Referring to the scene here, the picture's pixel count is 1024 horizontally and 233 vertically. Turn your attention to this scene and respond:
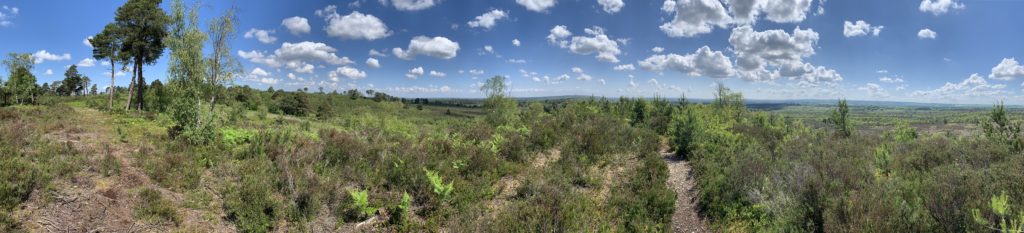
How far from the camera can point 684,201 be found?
10.4 meters

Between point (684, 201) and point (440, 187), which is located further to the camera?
Answer: point (684, 201)

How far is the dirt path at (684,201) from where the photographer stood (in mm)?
8836

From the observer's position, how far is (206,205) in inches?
316

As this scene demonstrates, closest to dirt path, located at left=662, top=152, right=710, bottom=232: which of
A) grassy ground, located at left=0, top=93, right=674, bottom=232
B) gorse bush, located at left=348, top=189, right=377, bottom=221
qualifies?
grassy ground, located at left=0, top=93, right=674, bottom=232

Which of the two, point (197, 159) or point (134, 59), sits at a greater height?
point (134, 59)

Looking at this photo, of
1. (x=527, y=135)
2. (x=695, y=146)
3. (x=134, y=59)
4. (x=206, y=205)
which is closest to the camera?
(x=206, y=205)

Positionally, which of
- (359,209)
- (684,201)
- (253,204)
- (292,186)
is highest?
(292,186)

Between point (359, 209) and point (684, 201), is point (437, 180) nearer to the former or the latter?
point (359, 209)

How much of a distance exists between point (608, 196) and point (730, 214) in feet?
9.07

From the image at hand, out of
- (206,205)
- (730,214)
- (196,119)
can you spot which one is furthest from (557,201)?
(196,119)

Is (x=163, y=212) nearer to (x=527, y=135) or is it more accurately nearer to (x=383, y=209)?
(x=383, y=209)

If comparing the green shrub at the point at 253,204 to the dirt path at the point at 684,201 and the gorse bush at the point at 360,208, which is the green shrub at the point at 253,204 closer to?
the gorse bush at the point at 360,208

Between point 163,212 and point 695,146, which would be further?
point 695,146

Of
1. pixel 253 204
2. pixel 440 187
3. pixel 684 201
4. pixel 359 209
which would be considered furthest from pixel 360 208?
pixel 684 201
